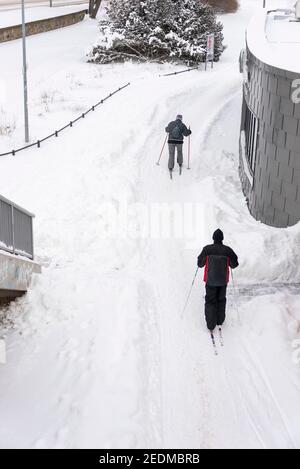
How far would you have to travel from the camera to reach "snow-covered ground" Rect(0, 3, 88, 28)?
3842 cm

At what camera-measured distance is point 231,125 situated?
68.7 ft

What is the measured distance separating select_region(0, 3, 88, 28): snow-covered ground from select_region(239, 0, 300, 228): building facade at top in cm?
2681

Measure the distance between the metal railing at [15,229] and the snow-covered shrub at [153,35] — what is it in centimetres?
2196

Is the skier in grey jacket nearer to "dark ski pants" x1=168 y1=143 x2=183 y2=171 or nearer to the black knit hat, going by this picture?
"dark ski pants" x1=168 y1=143 x2=183 y2=171

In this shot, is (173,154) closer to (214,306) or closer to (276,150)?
(276,150)

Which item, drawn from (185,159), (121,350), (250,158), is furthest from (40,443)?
(185,159)

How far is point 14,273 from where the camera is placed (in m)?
9.91

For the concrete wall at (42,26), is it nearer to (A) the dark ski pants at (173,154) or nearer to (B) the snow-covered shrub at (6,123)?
(B) the snow-covered shrub at (6,123)

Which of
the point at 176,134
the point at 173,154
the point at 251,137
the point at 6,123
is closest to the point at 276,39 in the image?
the point at 251,137

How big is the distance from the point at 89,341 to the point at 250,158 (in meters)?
7.67

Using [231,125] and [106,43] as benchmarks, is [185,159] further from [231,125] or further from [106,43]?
[106,43]

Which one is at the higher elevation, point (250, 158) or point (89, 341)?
point (250, 158)
